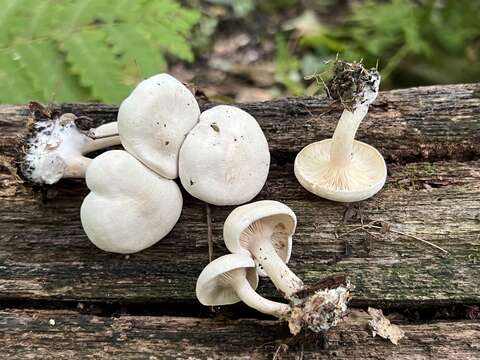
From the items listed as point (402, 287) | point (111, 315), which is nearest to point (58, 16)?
point (111, 315)

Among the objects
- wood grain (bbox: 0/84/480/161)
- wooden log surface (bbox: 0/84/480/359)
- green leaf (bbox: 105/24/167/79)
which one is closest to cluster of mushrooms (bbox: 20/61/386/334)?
wooden log surface (bbox: 0/84/480/359)

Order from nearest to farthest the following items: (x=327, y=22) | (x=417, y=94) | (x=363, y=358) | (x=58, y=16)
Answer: (x=363, y=358), (x=417, y=94), (x=58, y=16), (x=327, y=22)

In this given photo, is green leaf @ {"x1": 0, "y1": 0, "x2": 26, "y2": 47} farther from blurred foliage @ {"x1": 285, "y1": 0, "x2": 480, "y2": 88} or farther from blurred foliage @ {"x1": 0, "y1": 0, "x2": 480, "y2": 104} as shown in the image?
blurred foliage @ {"x1": 285, "y1": 0, "x2": 480, "y2": 88}

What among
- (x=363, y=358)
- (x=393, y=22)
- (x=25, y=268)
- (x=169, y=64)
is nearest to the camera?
(x=363, y=358)

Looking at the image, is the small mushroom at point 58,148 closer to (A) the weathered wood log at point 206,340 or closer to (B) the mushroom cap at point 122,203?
(B) the mushroom cap at point 122,203

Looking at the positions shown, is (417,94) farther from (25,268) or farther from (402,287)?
(25,268)

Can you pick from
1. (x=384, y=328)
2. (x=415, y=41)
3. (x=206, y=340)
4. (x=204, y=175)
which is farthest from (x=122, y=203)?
(x=415, y=41)


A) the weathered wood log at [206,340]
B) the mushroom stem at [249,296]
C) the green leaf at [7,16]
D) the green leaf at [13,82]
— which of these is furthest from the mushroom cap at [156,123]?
the green leaf at [7,16]
